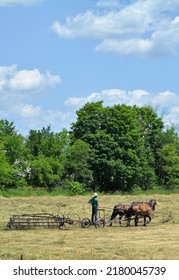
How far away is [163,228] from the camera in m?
27.6

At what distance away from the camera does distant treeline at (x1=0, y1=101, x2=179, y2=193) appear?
72062 mm

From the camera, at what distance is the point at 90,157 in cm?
7212

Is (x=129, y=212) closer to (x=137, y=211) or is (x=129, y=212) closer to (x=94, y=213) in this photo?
(x=137, y=211)

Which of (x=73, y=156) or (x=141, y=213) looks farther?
(x=73, y=156)

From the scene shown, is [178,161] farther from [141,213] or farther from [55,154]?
[141,213]

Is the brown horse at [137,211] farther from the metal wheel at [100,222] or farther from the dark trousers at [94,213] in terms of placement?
the dark trousers at [94,213]

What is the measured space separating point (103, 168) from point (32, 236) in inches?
1933

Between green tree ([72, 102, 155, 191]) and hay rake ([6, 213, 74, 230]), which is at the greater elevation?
green tree ([72, 102, 155, 191])

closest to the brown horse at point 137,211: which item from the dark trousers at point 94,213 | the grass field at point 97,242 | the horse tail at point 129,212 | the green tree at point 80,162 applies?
the horse tail at point 129,212

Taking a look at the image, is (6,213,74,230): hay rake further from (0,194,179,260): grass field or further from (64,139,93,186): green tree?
(64,139,93,186): green tree

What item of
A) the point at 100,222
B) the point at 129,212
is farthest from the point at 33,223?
the point at 129,212

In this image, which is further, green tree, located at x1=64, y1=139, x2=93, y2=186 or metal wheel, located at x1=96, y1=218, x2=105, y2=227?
green tree, located at x1=64, y1=139, x2=93, y2=186

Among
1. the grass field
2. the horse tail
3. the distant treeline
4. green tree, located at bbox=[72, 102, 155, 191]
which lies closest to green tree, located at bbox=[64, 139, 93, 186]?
the distant treeline
